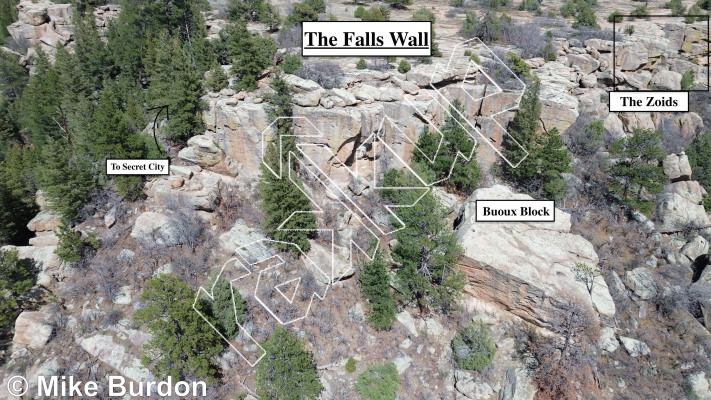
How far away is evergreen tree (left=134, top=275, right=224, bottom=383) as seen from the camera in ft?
75.2

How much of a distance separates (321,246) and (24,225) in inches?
1180

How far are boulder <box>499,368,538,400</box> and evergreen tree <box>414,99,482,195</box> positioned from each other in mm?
16330

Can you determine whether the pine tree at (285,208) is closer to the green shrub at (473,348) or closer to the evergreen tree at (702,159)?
the green shrub at (473,348)

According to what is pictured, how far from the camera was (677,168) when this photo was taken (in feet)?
121

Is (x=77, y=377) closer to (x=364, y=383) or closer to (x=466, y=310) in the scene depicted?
(x=364, y=383)

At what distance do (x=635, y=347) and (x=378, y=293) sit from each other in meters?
17.9

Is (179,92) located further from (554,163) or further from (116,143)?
(554,163)

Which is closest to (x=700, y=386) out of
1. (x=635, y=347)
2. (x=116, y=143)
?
(x=635, y=347)

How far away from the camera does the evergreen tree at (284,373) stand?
23.4 m

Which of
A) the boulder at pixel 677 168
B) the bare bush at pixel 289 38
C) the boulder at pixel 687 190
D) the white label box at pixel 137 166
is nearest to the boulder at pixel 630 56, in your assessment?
the boulder at pixel 677 168

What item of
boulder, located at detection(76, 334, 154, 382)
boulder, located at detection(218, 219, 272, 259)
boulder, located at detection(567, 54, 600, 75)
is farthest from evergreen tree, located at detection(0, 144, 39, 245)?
boulder, located at detection(567, 54, 600, 75)

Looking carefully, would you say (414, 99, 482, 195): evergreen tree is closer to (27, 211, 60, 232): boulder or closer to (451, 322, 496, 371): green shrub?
(451, 322, 496, 371): green shrub

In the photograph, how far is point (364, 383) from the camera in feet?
85.0

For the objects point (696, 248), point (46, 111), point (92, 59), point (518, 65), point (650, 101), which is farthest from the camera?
point (92, 59)
